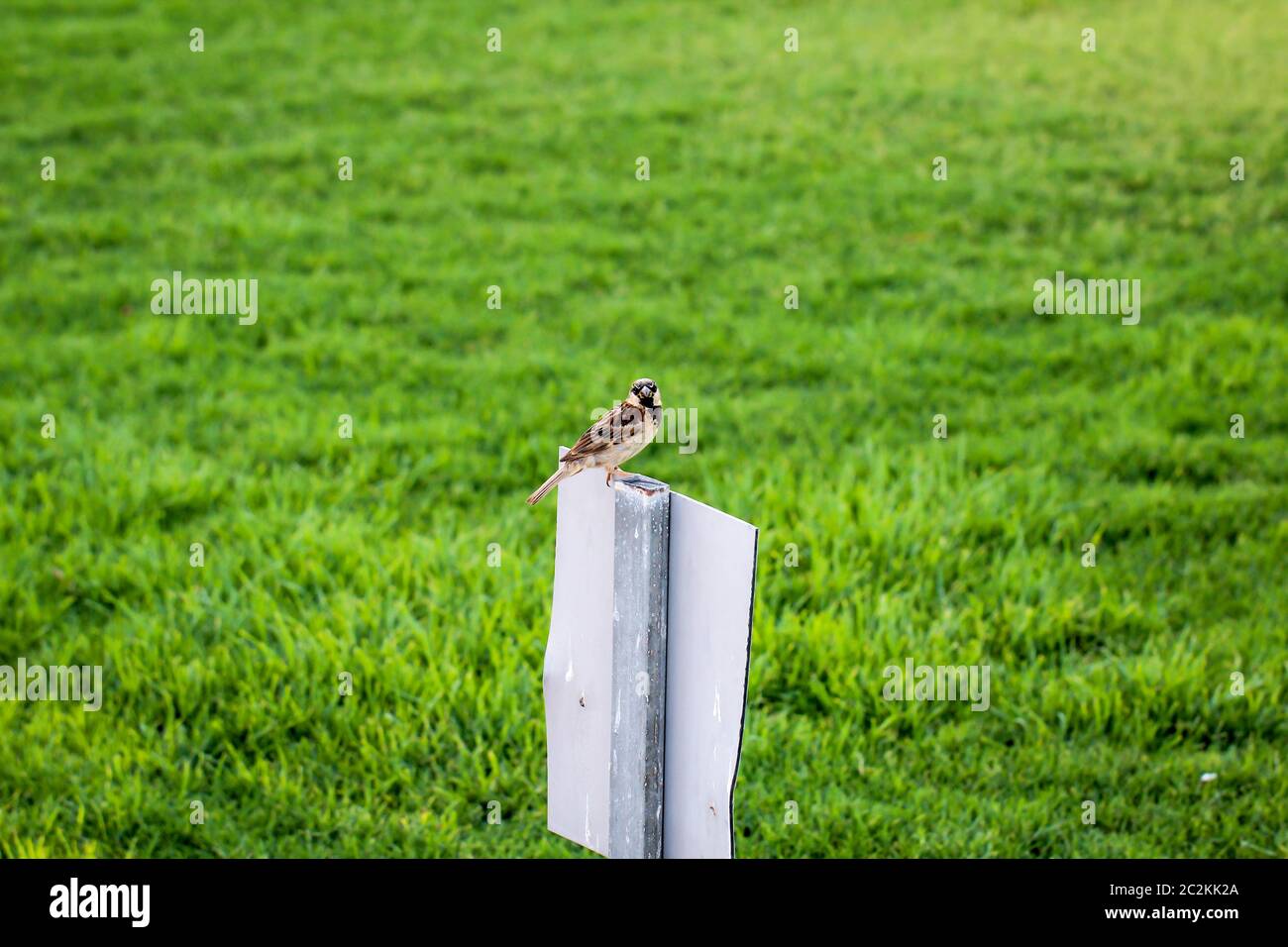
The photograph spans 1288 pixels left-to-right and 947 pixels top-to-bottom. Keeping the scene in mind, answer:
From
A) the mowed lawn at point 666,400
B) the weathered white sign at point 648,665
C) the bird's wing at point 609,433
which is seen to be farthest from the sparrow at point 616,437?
the mowed lawn at point 666,400

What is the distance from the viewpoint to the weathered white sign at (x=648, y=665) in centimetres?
245

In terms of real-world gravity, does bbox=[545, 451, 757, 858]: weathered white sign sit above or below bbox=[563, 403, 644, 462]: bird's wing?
below

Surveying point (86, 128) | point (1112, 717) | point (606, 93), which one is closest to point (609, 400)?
point (1112, 717)

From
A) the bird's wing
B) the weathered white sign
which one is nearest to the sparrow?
the bird's wing

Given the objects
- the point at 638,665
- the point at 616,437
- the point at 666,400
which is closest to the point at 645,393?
Answer: the point at 616,437

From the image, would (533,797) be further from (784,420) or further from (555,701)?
(784,420)

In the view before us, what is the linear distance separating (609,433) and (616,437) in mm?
24

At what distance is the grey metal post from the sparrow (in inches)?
20.3

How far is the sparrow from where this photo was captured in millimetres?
3242

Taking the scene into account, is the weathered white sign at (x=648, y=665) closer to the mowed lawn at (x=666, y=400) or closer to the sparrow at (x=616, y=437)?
the sparrow at (x=616, y=437)

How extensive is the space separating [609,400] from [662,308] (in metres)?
1.34

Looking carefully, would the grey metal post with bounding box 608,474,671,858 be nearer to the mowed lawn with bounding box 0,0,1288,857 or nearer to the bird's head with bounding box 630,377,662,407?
the bird's head with bounding box 630,377,662,407

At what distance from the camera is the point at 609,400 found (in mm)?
7289

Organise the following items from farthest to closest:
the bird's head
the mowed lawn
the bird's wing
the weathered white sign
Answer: the mowed lawn, the bird's head, the bird's wing, the weathered white sign
